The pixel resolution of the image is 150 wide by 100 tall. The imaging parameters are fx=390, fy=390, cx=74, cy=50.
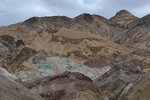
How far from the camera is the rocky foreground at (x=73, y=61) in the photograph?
9.77 m

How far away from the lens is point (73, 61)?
35.5 meters

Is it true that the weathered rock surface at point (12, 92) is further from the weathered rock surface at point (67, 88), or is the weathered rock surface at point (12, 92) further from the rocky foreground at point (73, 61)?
the weathered rock surface at point (67, 88)

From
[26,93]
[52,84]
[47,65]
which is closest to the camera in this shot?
[26,93]

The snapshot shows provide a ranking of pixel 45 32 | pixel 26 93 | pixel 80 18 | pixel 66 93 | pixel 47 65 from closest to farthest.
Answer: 1. pixel 26 93
2. pixel 66 93
3. pixel 47 65
4. pixel 45 32
5. pixel 80 18

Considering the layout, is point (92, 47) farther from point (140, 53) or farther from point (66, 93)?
point (66, 93)

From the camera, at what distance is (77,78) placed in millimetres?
12289

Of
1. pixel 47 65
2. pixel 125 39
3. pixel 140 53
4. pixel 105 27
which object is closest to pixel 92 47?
pixel 140 53

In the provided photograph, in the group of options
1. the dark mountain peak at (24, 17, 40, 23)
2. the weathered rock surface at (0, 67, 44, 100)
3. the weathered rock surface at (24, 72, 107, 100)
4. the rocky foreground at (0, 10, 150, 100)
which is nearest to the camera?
the weathered rock surface at (0, 67, 44, 100)

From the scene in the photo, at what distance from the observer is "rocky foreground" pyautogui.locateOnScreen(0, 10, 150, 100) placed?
32.1 ft

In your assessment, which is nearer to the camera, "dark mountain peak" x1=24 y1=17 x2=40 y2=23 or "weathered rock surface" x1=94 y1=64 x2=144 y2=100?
"weathered rock surface" x1=94 y1=64 x2=144 y2=100

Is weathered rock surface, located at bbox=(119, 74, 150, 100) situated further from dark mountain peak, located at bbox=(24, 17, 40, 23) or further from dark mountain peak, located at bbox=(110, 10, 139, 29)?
dark mountain peak, located at bbox=(110, 10, 139, 29)

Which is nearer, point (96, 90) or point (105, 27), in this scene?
point (96, 90)

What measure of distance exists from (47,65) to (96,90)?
72.4ft

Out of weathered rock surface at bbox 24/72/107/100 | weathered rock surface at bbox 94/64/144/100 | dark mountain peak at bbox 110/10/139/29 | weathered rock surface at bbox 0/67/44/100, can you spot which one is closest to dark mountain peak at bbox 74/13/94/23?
dark mountain peak at bbox 110/10/139/29
